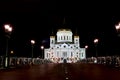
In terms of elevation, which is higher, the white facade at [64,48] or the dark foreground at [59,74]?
the white facade at [64,48]

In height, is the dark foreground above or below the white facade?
below

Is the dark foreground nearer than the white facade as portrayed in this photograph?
Yes

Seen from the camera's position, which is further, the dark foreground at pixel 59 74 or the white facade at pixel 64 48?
the white facade at pixel 64 48

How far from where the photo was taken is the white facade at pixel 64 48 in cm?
17612

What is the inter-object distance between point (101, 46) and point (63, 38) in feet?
170

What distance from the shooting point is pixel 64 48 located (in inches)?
6973

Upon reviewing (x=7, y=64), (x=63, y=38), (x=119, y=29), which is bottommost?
(x=7, y=64)

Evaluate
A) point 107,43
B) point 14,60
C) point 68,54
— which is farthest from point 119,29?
point 68,54

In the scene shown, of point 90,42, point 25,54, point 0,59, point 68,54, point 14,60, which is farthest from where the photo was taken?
point 68,54

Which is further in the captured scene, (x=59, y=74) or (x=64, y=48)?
(x=64, y=48)

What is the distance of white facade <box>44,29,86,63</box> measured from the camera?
176m

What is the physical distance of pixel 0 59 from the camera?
1043 inches

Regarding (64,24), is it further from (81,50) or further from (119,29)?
(119,29)

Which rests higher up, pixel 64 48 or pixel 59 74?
pixel 64 48
